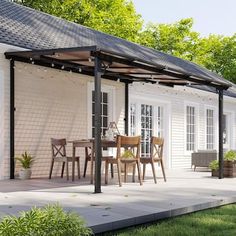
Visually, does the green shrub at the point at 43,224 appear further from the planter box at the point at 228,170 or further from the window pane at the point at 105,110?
the window pane at the point at 105,110

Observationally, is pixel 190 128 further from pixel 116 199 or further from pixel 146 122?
pixel 116 199

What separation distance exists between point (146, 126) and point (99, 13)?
50.7ft

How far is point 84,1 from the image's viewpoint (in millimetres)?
29016

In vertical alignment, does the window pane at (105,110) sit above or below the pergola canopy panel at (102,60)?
below

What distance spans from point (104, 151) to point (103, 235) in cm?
814

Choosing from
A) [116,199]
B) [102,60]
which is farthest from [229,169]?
[116,199]

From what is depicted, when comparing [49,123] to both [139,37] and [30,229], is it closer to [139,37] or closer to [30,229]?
[30,229]

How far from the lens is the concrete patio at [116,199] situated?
5.80m


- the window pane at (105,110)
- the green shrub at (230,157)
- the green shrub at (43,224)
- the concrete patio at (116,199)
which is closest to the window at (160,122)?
the window pane at (105,110)

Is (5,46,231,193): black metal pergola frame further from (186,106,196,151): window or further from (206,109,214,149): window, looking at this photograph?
(206,109,214,149): window

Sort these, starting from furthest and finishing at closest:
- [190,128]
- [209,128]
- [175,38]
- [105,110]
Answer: [175,38], [209,128], [190,128], [105,110]

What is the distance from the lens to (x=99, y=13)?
97.2 feet

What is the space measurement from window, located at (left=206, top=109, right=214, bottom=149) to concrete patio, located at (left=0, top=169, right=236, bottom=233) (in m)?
9.32

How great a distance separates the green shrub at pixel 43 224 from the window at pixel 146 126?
11.5 meters
